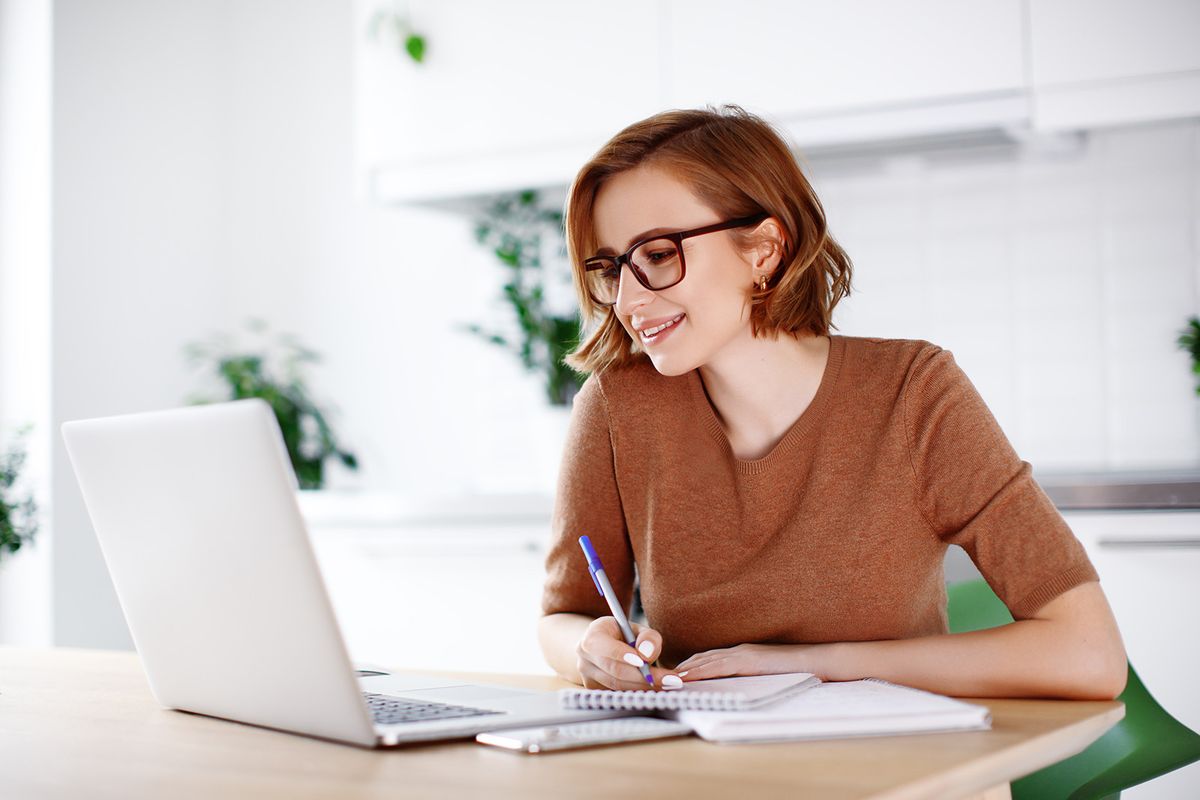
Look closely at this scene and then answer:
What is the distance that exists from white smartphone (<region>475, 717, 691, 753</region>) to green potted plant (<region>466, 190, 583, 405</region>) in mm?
2236

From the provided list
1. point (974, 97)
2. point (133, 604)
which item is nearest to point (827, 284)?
point (133, 604)

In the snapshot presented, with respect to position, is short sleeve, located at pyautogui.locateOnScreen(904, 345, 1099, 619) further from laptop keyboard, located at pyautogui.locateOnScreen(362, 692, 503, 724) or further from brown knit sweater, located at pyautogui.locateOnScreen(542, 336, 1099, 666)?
laptop keyboard, located at pyautogui.locateOnScreen(362, 692, 503, 724)

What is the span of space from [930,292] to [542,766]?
247 centimetres

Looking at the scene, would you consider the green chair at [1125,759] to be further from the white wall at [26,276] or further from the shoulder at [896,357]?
the white wall at [26,276]

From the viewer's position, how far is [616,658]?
1088 millimetres

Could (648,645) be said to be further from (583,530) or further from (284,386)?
(284,386)

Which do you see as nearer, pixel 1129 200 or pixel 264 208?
pixel 1129 200

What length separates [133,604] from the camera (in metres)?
1.08

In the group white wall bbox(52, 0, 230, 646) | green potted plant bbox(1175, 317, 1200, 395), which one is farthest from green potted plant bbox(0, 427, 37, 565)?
green potted plant bbox(1175, 317, 1200, 395)

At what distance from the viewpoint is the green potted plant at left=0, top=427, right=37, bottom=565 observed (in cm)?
208

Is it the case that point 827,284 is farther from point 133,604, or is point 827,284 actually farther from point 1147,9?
point 1147,9

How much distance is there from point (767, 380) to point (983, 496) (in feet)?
1.06

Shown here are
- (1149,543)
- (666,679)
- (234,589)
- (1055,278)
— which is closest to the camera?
(234,589)

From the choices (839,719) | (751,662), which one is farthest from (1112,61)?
(839,719)
